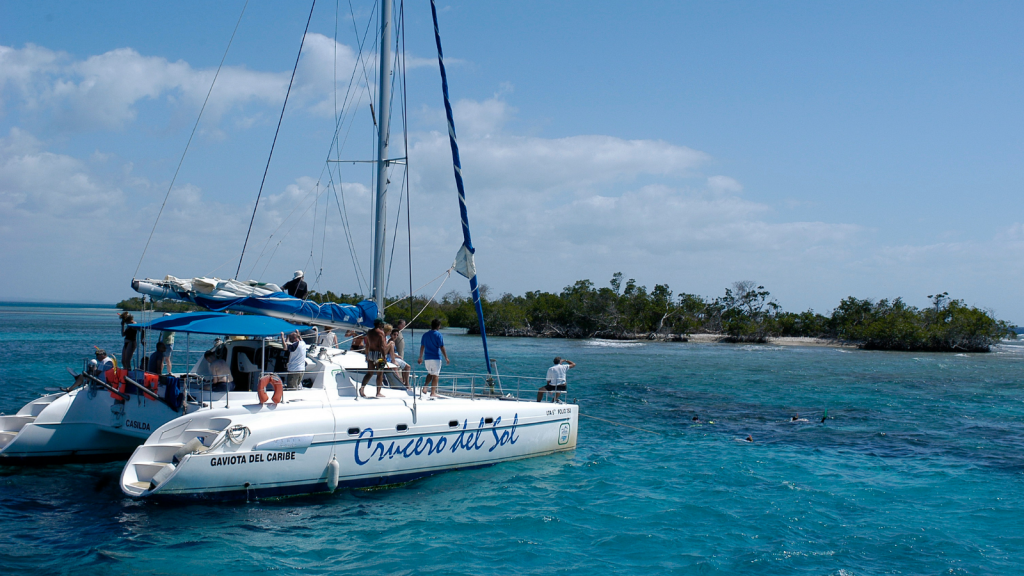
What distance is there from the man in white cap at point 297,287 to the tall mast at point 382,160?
→ 4.99 feet

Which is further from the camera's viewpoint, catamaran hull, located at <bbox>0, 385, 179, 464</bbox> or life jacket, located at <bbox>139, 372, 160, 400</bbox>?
catamaran hull, located at <bbox>0, 385, 179, 464</bbox>

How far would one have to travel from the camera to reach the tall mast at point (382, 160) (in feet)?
48.9

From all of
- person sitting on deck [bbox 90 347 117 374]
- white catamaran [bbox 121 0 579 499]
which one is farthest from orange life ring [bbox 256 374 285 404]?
person sitting on deck [bbox 90 347 117 374]

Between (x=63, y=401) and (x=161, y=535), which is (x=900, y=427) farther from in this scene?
(x=63, y=401)

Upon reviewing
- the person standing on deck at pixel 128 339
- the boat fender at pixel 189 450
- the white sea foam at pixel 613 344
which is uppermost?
the person standing on deck at pixel 128 339

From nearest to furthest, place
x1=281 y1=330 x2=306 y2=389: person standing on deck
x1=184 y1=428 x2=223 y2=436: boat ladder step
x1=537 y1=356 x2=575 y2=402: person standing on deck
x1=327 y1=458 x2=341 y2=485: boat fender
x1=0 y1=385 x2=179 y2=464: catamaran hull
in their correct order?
x1=184 y1=428 x2=223 y2=436: boat ladder step → x1=327 y1=458 x2=341 y2=485: boat fender → x1=281 y1=330 x2=306 y2=389: person standing on deck → x1=0 y1=385 x2=179 y2=464: catamaran hull → x1=537 y1=356 x2=575 y2=402: person standing on deck

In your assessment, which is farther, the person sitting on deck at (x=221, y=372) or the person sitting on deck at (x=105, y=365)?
the person sitting on deck at (x=105, y=365)

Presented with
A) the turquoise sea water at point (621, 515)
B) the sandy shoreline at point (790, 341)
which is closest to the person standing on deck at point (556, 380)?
the turquoise sea water at point (621, 515)

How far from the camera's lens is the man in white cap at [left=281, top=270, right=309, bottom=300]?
561 inches

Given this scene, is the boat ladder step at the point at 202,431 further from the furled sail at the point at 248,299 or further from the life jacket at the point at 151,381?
the furled sail at the point at 248,299

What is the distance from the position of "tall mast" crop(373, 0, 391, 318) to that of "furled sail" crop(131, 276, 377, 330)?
1135mm

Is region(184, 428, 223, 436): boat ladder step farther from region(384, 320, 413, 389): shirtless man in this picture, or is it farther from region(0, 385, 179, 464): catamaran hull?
region(384, 320, 413, 389): shirtless man

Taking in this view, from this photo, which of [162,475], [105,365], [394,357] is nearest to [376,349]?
[394,357]

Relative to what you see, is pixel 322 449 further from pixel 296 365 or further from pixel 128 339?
pixel 128 339
